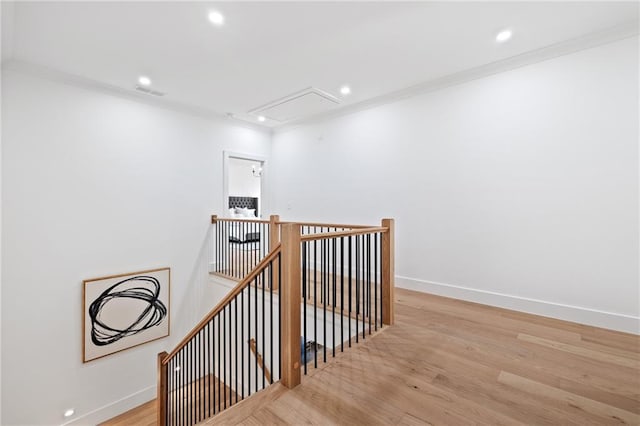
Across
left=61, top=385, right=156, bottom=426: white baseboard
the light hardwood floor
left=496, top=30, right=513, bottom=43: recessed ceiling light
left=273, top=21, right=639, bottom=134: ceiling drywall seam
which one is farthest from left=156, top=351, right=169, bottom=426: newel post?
left=496, top=30, right=513, bottom=43: recessed ceiling light

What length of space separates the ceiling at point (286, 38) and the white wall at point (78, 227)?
0.62 m

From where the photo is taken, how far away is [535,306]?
2990 millimetres

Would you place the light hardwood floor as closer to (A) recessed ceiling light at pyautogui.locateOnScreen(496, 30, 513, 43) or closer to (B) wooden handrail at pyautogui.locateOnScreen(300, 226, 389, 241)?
(B) wooden handrail at pyautogui.locateOnScreen(300, 226, 389, 241)

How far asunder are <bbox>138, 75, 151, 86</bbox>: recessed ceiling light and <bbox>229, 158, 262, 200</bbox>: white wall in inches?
191

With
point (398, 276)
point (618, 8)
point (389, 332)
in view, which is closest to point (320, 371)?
point (389, 332)

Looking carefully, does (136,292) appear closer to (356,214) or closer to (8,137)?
(8,137)

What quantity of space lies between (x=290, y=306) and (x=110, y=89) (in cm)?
406

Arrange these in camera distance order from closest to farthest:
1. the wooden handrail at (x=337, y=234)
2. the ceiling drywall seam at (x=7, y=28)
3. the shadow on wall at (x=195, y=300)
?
the wooden handrail at (x=337, y=234) → the ceiling drywall seam at (x=7, y=28) → the shadow on wall at (x=195, y=300)

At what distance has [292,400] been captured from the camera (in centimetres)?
170

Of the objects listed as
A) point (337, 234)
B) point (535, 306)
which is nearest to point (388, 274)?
point (337, 234)

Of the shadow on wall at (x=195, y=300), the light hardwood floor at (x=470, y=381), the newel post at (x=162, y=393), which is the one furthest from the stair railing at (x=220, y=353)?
the shadow on wall at (x=195, y=300)

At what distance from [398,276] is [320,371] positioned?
7.53 feet

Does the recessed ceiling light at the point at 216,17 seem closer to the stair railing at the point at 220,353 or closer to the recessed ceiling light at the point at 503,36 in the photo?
the stair railing at the point at 220,353

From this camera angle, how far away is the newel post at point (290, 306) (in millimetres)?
1812
